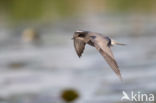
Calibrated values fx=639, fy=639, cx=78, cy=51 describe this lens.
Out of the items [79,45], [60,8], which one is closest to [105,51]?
[79,45]

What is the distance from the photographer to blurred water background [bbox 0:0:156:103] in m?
7.08

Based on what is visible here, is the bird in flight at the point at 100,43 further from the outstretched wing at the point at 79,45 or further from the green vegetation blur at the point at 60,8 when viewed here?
the green vegetation blur at the point at 60,8

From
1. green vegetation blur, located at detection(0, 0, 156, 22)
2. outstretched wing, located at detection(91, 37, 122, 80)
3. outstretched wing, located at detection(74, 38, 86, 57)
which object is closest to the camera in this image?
outstretched wing, located at detection(91, 37, 122, 80)

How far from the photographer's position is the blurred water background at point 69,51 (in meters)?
7.08

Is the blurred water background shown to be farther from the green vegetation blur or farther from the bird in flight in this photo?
the bird in flight

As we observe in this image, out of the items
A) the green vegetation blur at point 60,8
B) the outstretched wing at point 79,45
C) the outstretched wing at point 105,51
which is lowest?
the green vegetation blur at point 60,8

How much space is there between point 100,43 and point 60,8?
423 inches

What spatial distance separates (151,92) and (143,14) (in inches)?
253

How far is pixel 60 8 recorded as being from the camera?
14.5 metres

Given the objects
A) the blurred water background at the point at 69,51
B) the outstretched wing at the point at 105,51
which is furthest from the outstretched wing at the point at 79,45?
the blurred water background at the point at 69,51

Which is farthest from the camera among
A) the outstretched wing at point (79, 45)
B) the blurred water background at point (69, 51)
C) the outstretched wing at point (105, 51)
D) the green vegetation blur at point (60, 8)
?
the green vegetation blur at point (60, 8)

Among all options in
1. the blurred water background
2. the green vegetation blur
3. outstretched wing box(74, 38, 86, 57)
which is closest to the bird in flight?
outstretched wing box(74, 38, 86, 57)

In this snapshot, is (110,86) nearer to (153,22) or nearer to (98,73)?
(98,73)

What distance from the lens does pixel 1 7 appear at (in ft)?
47.3
